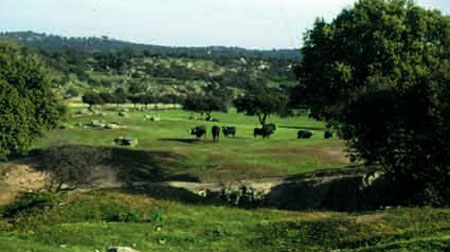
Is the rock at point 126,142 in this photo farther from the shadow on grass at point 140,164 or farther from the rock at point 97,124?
the rock at point 97,124

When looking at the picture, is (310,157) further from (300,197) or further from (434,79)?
(434,79)

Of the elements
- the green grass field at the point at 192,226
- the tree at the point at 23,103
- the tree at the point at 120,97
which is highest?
the tree at the point at 23,103

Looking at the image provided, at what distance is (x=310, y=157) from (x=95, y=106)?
383ft

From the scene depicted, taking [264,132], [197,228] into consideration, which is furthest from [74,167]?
[264,132]

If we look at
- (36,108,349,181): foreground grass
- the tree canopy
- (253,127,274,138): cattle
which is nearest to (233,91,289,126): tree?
(253,127,274,138): cattle

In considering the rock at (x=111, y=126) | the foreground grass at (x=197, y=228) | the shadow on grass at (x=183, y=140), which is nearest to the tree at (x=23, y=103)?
the foreground grass at (x=197, y=228)

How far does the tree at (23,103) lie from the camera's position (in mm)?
55938

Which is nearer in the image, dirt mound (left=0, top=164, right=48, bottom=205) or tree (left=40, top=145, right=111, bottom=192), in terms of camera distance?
tree (left=40, top=145, right=111, bottom=192)

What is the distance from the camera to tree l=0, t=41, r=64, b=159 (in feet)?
184

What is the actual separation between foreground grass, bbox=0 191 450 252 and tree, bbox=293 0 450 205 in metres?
7.23

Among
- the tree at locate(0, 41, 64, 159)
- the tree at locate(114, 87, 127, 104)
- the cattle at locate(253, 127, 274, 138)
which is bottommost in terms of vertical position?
the tree at locate(114, 87, 127, 104)

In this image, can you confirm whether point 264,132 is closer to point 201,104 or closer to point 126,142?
point 126,142

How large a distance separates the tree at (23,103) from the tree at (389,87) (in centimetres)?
2424

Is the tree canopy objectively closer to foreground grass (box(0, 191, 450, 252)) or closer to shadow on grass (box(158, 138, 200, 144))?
shadow on grass (box(158, 138, 200, 144))
